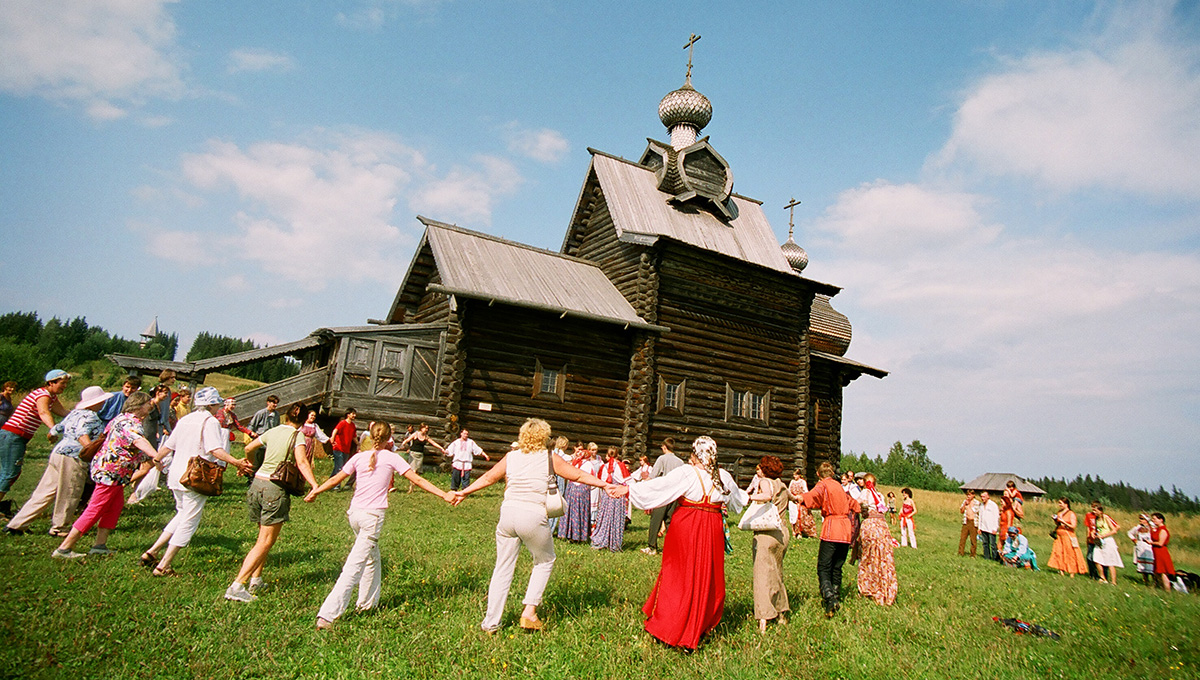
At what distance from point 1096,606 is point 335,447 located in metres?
14.7

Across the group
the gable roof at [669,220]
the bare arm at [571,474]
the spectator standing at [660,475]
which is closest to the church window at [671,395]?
the gable roof at [669,220]

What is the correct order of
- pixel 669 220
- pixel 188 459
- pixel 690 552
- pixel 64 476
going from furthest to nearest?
pixel 669 220
pixel 64 476
pixel 188 459
pixel 690 552

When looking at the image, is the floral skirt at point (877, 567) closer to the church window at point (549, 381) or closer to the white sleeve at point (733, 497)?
the white sleeve at point (733, 497)

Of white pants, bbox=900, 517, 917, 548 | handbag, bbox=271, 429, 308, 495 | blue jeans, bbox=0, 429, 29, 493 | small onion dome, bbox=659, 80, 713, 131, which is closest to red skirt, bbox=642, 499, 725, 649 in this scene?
handbag, bbox=271, 429, 308, 495

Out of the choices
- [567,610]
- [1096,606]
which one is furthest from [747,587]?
[1096,606]

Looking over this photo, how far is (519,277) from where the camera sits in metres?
20.6

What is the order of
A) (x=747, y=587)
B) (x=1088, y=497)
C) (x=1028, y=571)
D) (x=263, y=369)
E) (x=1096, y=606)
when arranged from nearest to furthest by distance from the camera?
(x=747, y=587) → (x=1096, y=606) → (x=1028, y=571) → (x=263, y=369) → (x=1088, y=497)

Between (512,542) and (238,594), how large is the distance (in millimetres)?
2756

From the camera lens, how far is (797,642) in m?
6.35

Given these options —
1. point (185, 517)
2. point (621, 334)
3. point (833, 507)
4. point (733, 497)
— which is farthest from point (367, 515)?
point (621, 334)

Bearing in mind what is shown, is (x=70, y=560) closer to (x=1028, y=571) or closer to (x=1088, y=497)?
(x=1028, y=571)

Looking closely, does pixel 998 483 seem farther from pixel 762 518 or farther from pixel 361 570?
pixel 361 570

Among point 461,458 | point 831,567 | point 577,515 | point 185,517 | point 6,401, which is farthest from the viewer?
point 461,458

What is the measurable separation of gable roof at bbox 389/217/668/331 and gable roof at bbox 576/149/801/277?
228cm
